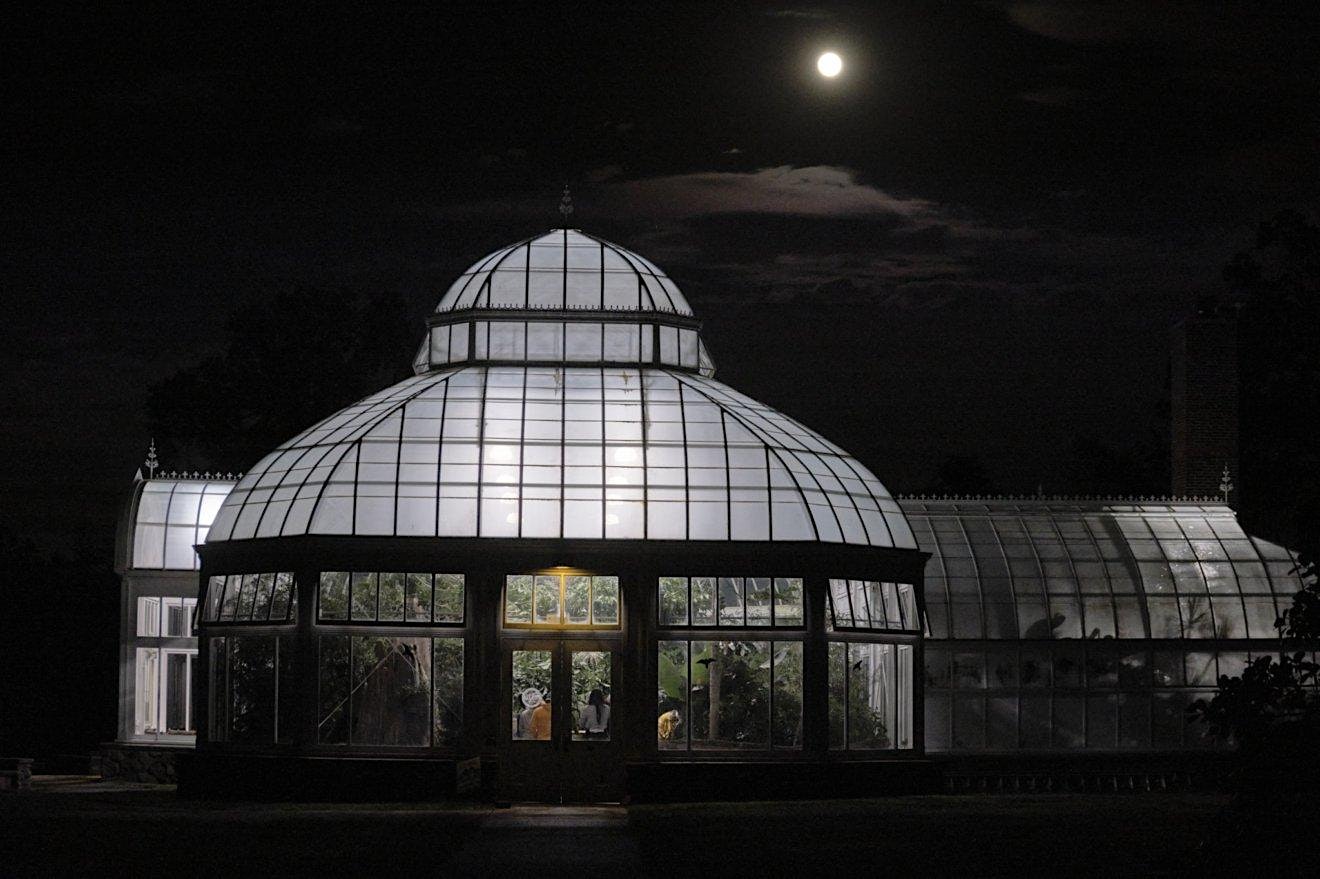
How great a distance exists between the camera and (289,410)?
55094 mm

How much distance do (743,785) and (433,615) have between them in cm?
470

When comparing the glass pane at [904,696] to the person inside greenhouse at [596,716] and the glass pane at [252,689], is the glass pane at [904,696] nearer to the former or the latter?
the person inside greenhouse at [596,716]

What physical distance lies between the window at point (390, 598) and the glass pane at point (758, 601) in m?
3.88

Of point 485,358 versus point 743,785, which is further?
point 485,358

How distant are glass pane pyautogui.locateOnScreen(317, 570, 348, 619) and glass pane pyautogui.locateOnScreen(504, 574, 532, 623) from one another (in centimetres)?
215

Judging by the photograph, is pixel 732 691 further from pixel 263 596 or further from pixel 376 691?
pixel 263 596

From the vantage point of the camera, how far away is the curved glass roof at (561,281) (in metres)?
33.8

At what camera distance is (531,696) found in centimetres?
2998

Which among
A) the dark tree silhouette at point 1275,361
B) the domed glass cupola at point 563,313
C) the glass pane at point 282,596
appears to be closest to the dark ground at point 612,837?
the glass pane at point 282,596

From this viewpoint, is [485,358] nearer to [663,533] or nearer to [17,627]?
[663,533]

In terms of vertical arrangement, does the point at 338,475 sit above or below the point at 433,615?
above

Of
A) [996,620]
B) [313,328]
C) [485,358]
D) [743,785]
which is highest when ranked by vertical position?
[313,328]

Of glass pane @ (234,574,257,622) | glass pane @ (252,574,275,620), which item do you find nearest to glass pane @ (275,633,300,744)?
glass pane @ (252,574,275,620)

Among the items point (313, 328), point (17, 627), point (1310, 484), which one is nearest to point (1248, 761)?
point (1310, 484)
